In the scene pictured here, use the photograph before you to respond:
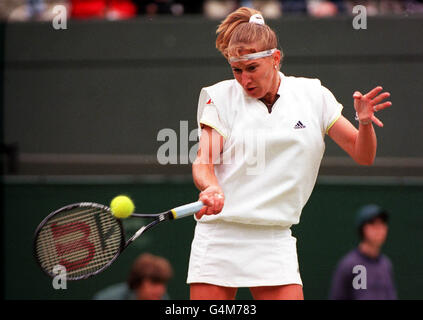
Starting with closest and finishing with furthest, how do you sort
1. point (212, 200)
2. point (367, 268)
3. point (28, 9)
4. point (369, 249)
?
point (212, 200) < point (367, 268) < point (369, 249) < point (28, 9)

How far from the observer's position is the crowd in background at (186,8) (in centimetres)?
649

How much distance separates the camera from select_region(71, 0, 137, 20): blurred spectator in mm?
6559

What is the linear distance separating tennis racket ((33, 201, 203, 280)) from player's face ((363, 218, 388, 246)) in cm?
264

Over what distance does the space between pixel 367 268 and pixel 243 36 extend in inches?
103

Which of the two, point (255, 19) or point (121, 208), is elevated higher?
point (255, 19)

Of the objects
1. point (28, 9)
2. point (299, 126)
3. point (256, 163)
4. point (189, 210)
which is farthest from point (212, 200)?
point (28, 9)

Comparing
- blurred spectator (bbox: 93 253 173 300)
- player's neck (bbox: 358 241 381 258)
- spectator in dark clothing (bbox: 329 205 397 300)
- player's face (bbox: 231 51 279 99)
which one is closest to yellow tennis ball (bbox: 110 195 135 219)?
player's face (bbox: 231 51 279 99)

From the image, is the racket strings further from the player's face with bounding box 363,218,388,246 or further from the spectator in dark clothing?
the player's face with bounding box 363,218,388,246

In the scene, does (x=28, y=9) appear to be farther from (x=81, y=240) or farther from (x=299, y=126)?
(x=299, y=126)

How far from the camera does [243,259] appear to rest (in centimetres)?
349

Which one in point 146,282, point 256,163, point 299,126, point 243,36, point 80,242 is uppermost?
point 243,36

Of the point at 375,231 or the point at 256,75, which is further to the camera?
the point at 375,231

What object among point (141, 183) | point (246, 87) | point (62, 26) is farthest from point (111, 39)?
point (246, 87)
